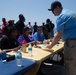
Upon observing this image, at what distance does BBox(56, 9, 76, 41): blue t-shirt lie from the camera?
3254mm

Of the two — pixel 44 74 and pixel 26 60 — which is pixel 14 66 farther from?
pixel 44 74

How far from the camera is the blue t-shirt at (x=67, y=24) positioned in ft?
10.7

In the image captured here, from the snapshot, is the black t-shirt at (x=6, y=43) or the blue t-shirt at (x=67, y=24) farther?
the black t-shirt at (x=6, y=43)

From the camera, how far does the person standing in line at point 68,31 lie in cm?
327

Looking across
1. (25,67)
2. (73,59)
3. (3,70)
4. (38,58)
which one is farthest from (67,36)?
(3,70)

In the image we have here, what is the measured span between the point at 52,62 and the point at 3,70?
3.00 meters

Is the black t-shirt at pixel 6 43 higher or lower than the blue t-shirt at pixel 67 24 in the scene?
lower

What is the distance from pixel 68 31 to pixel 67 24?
115mm

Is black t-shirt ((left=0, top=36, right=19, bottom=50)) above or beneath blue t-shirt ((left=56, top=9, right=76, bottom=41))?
beneath

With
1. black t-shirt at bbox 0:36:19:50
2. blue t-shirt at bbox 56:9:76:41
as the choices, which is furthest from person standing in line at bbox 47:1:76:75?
black t-shirt at bbox 0:36:19:50

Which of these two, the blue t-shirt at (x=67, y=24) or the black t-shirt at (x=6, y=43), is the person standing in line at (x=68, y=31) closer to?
the blue t-shirt at (x=67, y=24)

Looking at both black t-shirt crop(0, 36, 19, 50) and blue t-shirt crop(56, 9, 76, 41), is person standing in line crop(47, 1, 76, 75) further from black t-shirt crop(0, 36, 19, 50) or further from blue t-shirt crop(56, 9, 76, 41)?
black t-shirt crop(0, 36, 19, 50)

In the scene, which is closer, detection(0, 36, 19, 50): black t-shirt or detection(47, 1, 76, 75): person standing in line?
detection(47, 1, 76, 75): person standing in line

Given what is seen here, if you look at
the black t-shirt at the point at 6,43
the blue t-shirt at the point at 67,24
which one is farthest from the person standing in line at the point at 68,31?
the black t-shirt at the point at 6,43
